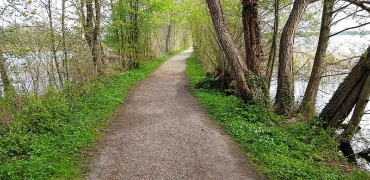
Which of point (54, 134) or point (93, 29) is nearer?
point (54, 134)

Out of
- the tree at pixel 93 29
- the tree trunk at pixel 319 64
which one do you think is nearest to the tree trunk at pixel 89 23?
the tree at pixel 93 29

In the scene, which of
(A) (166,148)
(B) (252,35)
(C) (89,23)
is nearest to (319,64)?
(B) (252,35)

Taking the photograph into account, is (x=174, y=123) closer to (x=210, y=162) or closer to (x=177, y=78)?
(x=210, y=162)

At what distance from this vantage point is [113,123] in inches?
271

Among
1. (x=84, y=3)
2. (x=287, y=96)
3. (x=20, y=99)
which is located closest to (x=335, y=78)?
(x=287, y=96)

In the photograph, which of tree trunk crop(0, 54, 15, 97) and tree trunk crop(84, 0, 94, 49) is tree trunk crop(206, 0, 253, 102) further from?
tree trunk crop(0, 54, 15, 97)

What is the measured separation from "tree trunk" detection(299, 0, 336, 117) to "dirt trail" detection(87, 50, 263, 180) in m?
3.39

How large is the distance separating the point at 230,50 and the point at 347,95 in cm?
342

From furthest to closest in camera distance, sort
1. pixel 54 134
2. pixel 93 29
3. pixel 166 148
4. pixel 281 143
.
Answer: pixel 93 29, pixel 54 134, pixel 281 143, pixel 166 148

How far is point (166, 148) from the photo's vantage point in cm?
536

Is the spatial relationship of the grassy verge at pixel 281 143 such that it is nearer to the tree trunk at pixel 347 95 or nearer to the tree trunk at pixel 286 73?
the tree trunk at pixel 347 95

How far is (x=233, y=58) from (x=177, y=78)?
6440 mm

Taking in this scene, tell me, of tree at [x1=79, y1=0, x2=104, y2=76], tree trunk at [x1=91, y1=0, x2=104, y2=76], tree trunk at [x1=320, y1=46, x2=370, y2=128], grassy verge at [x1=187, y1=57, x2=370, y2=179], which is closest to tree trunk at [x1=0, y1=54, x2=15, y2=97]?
tree at [x1=79, y1=0, x2=104, y2=76]

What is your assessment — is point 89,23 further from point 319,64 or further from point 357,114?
point 357,114
